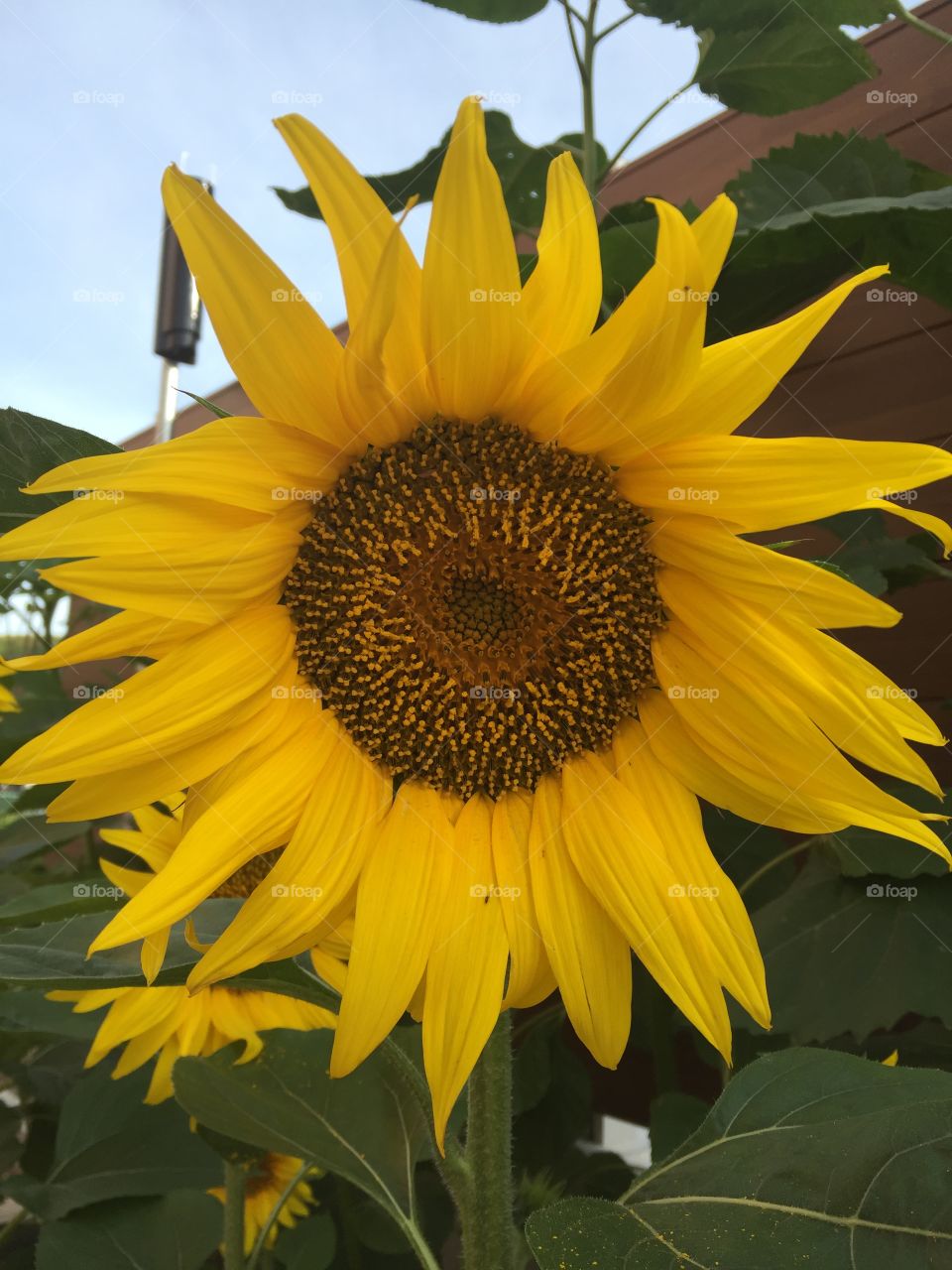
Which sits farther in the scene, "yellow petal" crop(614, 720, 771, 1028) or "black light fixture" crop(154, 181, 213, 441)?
"black light fixture" crop(154, 181, 213, 441)

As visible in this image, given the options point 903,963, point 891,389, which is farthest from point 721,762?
point 891,389

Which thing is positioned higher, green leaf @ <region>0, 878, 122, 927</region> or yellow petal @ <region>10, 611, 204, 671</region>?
A: yellow petal @ <region>10, 611, 204, 671</region>

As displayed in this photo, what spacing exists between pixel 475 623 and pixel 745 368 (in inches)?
11.6

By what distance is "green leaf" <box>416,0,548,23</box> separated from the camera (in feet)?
3.53

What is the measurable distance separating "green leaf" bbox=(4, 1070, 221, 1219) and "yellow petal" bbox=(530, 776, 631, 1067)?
0.68 m

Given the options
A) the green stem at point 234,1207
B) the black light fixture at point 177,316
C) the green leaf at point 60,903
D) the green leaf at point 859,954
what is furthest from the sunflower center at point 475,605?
the black light fixture at point 177,316

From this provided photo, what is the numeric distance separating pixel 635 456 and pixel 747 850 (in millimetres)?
834

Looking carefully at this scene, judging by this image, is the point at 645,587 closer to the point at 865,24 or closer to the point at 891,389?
the point at 865,24

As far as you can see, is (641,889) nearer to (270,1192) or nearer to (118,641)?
(118,641)

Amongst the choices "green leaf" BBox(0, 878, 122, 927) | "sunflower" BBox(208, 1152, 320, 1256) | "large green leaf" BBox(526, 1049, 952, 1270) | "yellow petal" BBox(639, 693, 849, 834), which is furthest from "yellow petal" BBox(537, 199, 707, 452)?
"sunflower" BBox(208, 1152, 320, 1256)

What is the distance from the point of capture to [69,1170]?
111cm

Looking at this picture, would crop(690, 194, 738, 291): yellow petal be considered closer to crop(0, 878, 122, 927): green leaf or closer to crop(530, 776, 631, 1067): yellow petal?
crop(530, 776, 631, 1067): yellow petal

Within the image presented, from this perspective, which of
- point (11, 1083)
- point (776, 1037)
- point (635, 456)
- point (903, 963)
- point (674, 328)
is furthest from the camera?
point (11, 1083)

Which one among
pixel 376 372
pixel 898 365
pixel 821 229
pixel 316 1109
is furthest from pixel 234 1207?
pixel 898 365
